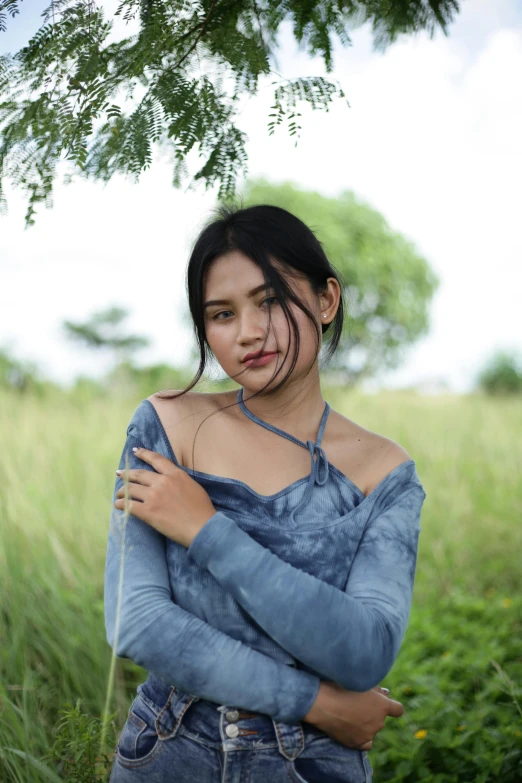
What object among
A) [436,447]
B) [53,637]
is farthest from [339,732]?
[436,447]

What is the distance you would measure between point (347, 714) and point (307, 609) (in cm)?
28

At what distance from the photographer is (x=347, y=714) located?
1531 mm

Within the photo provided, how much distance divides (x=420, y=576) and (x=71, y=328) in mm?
15626

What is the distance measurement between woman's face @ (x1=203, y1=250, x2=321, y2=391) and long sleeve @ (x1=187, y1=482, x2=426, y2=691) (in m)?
0.40

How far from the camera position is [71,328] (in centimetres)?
1908

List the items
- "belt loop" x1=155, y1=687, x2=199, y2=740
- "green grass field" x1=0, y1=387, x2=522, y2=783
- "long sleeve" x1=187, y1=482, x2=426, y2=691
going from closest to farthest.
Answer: "long sleeve" x1=187, y1=482, x2=426, y2=691 → "belt loop" x1=155, y1=687, x2=199, y2=740 → "green grass field" x1=0, y1=387, x2=522, y2=783

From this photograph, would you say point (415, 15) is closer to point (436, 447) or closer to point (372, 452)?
point (372, 452)

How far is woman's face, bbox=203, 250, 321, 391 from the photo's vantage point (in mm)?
1713

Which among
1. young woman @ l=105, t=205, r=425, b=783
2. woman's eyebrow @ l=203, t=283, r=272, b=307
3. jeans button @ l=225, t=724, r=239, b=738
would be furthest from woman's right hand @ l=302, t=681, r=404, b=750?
woman's eyebrow @ l=203, t=283, r=272, b=307

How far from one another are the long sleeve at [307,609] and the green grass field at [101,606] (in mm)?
547

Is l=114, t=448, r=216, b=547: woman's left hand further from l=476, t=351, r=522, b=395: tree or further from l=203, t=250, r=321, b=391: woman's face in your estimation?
l=476, t=351, r=522, b=395: tree

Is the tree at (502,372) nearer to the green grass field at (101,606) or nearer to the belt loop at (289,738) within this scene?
the green grass field at (101,606)

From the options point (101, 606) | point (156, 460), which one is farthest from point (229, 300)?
point (101, 606)

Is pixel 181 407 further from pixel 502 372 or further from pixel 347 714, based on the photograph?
pixel 502 372
